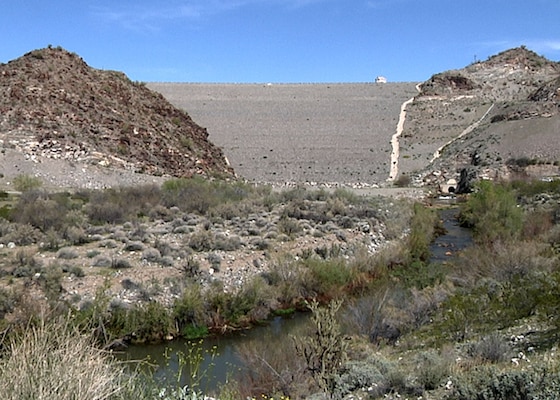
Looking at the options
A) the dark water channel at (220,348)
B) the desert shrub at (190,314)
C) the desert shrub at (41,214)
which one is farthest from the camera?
the desert shrub at (41,214)

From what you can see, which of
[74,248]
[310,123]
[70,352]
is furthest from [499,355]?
[310,123]

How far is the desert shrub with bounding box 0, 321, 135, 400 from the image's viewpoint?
4043mm

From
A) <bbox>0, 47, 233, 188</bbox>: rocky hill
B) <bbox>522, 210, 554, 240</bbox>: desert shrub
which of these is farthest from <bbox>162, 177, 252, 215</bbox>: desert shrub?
<bbox>522, 210, 554, 240</bbox>: desert shrub

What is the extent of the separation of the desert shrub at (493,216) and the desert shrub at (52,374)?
16.7 metres

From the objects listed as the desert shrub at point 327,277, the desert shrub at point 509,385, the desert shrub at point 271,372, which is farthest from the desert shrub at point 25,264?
the desert shrub at point 509,385

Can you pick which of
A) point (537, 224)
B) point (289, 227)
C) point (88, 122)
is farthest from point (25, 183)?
point (537, 224)

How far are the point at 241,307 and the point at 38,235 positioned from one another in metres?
7.18

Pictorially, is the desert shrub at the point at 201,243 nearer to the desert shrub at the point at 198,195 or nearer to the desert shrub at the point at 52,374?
the desert shrub at the point at 198,195

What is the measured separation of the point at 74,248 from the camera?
17.1 meters

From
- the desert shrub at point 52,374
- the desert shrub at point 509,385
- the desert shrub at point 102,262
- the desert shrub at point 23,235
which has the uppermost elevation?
the desert shrub at point 52,374

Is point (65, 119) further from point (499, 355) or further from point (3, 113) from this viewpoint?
point (499, 355)

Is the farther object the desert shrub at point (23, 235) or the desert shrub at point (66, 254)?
the desert shrub at point (23, 235)

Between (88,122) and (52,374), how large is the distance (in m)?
34.0

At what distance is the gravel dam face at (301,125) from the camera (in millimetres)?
50000
